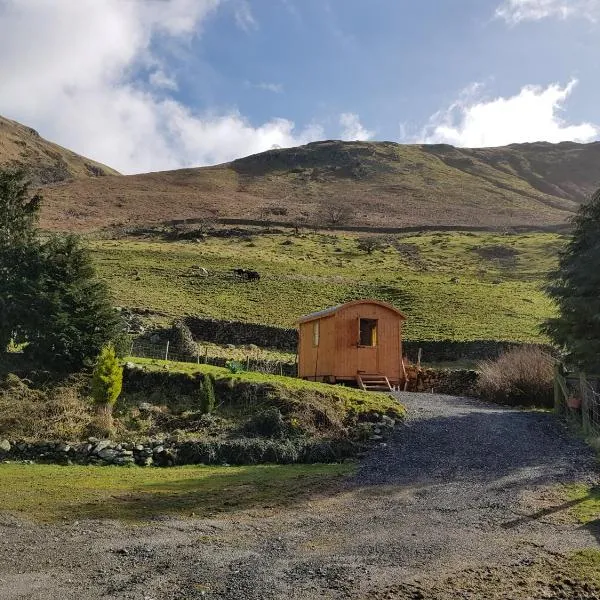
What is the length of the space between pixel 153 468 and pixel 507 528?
752 cm

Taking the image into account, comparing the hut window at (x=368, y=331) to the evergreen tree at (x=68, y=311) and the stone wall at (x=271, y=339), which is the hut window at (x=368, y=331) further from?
the evergreen tree at (x=68, y=311)

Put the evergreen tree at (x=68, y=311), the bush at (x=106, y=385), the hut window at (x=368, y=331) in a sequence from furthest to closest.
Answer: the hut window at (x=368, y=331), the evergreen tree at (x=68, y=311), the bush at (x=106, y=385)

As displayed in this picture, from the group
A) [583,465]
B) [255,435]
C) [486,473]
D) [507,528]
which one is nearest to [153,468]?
[255,435]

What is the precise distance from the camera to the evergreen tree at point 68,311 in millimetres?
17219

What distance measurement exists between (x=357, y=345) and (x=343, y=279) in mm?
26651

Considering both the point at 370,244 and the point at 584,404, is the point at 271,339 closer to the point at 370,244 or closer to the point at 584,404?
the point at 584,404

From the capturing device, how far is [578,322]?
16.5 m

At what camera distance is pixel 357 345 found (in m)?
24.3

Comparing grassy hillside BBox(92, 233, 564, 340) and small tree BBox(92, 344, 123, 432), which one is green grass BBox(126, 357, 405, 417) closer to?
small tree BBox(92, 344, 123, 432)

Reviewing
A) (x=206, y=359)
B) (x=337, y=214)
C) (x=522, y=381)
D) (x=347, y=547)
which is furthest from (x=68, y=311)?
(x=337, y=214)

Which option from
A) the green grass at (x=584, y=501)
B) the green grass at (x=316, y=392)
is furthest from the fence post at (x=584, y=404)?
the green grass at (x=584, y=501)

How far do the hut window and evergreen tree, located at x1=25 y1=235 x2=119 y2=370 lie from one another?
33.5 feet

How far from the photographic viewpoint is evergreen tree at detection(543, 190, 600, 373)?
53.0 ft

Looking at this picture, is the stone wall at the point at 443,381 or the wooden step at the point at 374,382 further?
the stone wall at the point at 443,381
